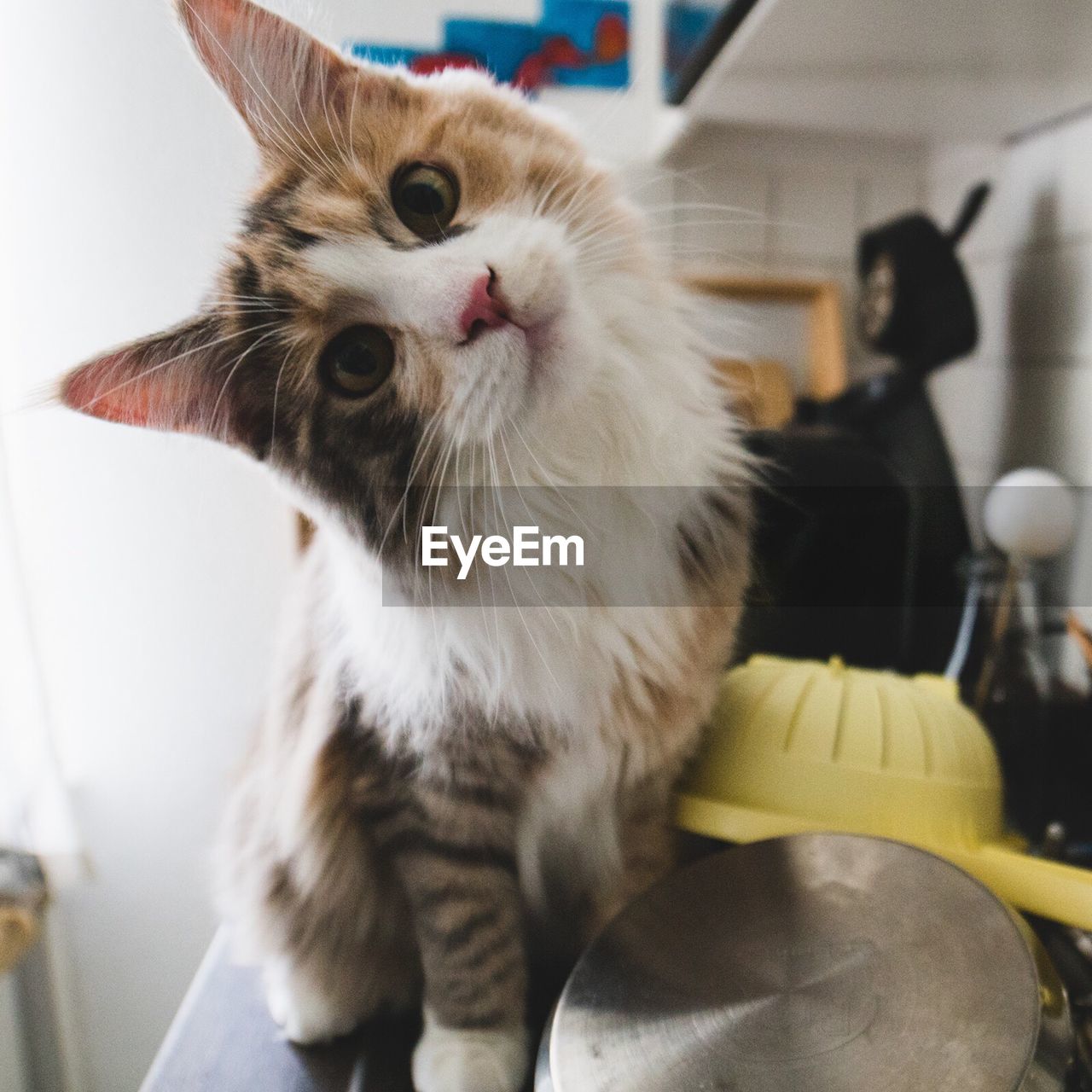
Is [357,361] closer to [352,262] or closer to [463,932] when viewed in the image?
[352,262]

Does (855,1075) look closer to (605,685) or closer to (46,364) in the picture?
(605,685)

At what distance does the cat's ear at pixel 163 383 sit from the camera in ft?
1.62

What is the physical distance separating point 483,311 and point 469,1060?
55cm

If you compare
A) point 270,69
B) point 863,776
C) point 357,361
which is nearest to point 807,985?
point 863,776

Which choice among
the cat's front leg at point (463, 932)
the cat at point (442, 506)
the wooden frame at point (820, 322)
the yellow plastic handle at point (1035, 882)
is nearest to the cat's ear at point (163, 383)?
the cat at point (442, 506)

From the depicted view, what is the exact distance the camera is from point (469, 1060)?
0.63m

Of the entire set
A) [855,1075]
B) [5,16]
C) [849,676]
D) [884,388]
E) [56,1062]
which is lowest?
[56,1062]

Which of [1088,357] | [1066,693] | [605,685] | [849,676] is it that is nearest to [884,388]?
[1088,357]

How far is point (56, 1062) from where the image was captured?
2.50 feet

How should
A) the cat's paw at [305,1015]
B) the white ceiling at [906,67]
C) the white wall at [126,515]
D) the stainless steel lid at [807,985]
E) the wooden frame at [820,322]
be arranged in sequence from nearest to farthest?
the stainless steel lid at [807,985] < the white wall at [126,515] < the cat's paw at [305,1015] < the white ceiling at [906,67] < the wooden frame at [820,322]

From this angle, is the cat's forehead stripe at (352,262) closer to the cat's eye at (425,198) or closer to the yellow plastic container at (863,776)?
the cat's eye at (425,198)

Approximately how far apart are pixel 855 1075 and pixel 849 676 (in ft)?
1.11

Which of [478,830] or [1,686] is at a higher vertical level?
[1,686]

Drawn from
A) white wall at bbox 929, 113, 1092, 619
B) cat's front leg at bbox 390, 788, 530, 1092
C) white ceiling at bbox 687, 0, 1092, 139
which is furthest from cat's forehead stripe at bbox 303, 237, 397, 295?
white wall at bbox 929, 113, 1092, 619
